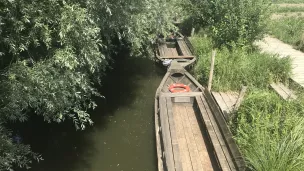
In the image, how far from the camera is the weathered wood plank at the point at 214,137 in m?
5.36

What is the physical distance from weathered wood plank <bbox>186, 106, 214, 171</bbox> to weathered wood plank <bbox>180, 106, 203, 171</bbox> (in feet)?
0.28

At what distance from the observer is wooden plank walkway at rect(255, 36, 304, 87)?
31.1ft

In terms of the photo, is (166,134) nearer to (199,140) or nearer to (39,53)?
(199,140)

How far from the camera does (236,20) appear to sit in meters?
11.5

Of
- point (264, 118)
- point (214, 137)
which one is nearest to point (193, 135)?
point (214, 137)

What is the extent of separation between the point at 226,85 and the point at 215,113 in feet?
9.37

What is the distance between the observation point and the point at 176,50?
15.7m

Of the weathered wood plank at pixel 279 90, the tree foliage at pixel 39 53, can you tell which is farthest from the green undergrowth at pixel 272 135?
the tree foliage at pixel 39 53

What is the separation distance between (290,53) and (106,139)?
11008 millimetres

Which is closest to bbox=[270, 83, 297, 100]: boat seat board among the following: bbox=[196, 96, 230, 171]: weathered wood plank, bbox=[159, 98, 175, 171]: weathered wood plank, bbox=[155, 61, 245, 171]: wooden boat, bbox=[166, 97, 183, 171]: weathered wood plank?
bbox=[155, 61, 245, 171]: wooden boat

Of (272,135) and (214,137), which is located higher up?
(272,135)

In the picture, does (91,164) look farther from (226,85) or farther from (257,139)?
(226,85)

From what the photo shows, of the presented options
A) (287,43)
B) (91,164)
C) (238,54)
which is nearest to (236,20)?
(238,54)

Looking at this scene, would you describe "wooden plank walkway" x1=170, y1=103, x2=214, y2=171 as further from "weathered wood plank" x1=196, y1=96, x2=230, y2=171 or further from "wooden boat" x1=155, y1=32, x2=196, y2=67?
"wooden boat" x1=155, y1=32, x2=196, y2=67
